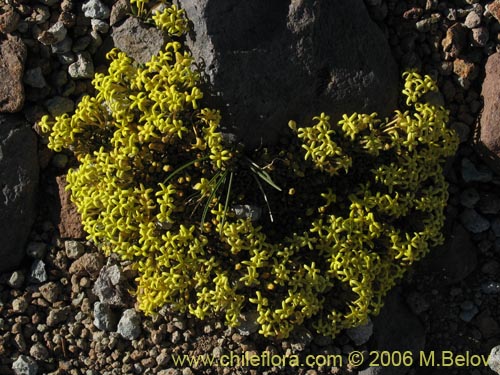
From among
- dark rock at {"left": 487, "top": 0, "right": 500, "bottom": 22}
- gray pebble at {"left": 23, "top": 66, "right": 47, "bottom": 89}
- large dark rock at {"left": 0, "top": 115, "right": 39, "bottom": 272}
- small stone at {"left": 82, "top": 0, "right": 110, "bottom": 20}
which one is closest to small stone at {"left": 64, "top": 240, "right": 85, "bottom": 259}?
large dark rock at {"left": 0, "top": 115, "right": 39, "bottom": 272}

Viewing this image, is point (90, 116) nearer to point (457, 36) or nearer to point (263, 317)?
point (263, 317)

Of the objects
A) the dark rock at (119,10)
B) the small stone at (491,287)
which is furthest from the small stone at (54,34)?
the small stone at (491,287)

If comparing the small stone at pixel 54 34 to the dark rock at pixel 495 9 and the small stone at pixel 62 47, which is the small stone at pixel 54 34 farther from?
the dark rock at pixel 495 9

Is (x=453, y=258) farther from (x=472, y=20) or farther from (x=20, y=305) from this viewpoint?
(x=20, y=305)

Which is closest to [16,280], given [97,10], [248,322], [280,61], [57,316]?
[57,316]

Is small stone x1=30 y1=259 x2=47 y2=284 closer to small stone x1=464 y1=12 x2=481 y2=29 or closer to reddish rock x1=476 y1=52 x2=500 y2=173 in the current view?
reddish rock x1=476 y1=52 x2=500 y2=173

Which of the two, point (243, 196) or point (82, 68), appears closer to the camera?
point (243, 196)
